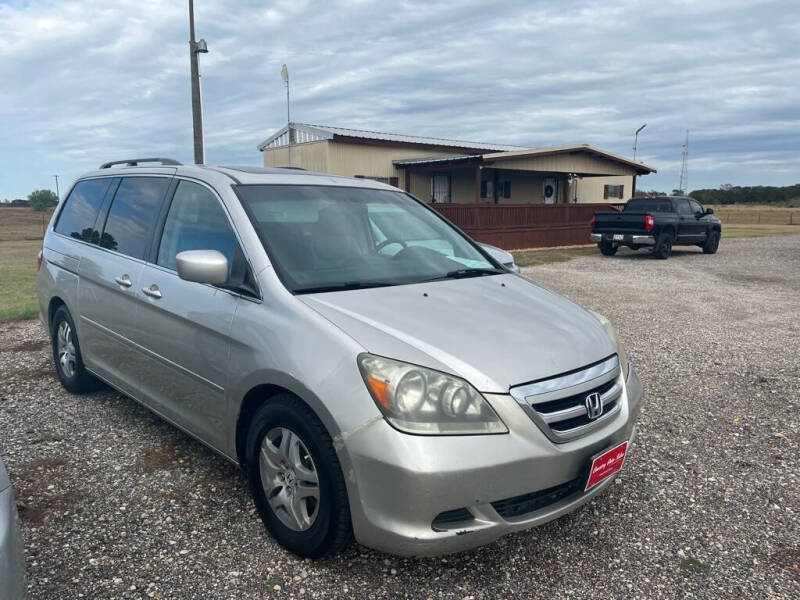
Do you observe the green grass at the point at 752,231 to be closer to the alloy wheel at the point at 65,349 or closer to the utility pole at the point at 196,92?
the utility pole at the point at 196,92

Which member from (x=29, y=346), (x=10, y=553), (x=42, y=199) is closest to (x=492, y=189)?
(x=29, y=346)

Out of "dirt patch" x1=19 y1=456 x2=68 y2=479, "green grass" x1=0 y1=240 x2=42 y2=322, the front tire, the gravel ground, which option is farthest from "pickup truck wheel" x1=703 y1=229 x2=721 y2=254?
"dirt patch" x1=19 y1=456 x2=68 y2=479

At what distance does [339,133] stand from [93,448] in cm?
2107

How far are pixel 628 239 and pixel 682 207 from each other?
89.5 inches

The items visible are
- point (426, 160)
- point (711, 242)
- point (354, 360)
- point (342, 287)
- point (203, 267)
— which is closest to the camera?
point (354, 360)

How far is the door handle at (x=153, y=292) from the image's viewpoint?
3.43 m

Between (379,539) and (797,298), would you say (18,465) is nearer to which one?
(379,539)

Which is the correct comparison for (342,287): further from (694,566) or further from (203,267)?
(694,566)

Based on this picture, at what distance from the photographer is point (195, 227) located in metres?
3.45

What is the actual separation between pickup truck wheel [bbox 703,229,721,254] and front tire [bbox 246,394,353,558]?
18915 mm

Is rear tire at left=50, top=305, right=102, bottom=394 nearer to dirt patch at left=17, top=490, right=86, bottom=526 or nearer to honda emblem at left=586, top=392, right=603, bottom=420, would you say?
dirt patch at left=17, top=490, right=86, bottom=526

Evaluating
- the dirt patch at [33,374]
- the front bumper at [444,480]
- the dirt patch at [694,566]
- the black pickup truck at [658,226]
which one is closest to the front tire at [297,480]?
the front bumper at [444,480]

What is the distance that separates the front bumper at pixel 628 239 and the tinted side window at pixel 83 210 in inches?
603

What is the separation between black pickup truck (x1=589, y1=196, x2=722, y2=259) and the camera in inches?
672
